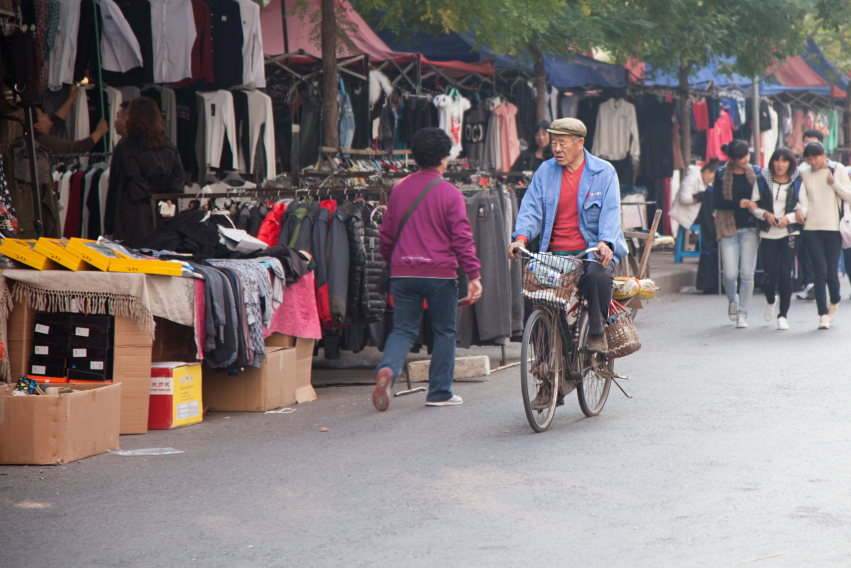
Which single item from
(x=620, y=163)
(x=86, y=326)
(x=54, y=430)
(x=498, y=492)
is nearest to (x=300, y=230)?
(x=86, y=326)

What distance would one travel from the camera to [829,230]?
10719 millimetres

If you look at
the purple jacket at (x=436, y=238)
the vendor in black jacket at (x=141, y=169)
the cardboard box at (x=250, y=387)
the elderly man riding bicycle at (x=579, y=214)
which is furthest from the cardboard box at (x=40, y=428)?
the vendor in black jacket at (x=141, y=169)

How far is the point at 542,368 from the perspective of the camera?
610cm

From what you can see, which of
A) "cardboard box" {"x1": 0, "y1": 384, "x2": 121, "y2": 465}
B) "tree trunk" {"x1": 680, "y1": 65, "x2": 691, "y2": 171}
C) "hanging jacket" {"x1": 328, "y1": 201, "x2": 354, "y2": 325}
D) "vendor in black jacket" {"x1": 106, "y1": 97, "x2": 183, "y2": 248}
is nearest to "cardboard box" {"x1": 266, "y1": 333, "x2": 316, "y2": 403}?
"hanging jacket" {"x1": 328, "y1": 201, "x2": 354, "y2": 325}

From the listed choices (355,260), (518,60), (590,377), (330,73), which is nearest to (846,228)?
(518,60)

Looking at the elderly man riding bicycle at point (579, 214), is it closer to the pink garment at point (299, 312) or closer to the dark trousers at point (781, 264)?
the pink garment at point (299, 312)

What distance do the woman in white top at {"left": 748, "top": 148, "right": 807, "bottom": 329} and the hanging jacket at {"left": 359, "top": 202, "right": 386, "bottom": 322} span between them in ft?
17.0

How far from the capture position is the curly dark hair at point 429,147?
22.8 feet

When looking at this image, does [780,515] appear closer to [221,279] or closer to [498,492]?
[498,492]

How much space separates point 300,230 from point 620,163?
38.3 ft

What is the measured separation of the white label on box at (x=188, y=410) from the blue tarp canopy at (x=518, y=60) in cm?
948

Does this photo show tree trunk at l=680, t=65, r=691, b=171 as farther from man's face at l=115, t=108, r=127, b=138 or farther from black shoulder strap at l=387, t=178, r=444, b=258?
black shoulder strap at l=387, t=178, r=444, b=258

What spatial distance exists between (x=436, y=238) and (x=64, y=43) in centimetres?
504

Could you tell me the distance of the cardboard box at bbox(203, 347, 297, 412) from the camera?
694 centimetres
